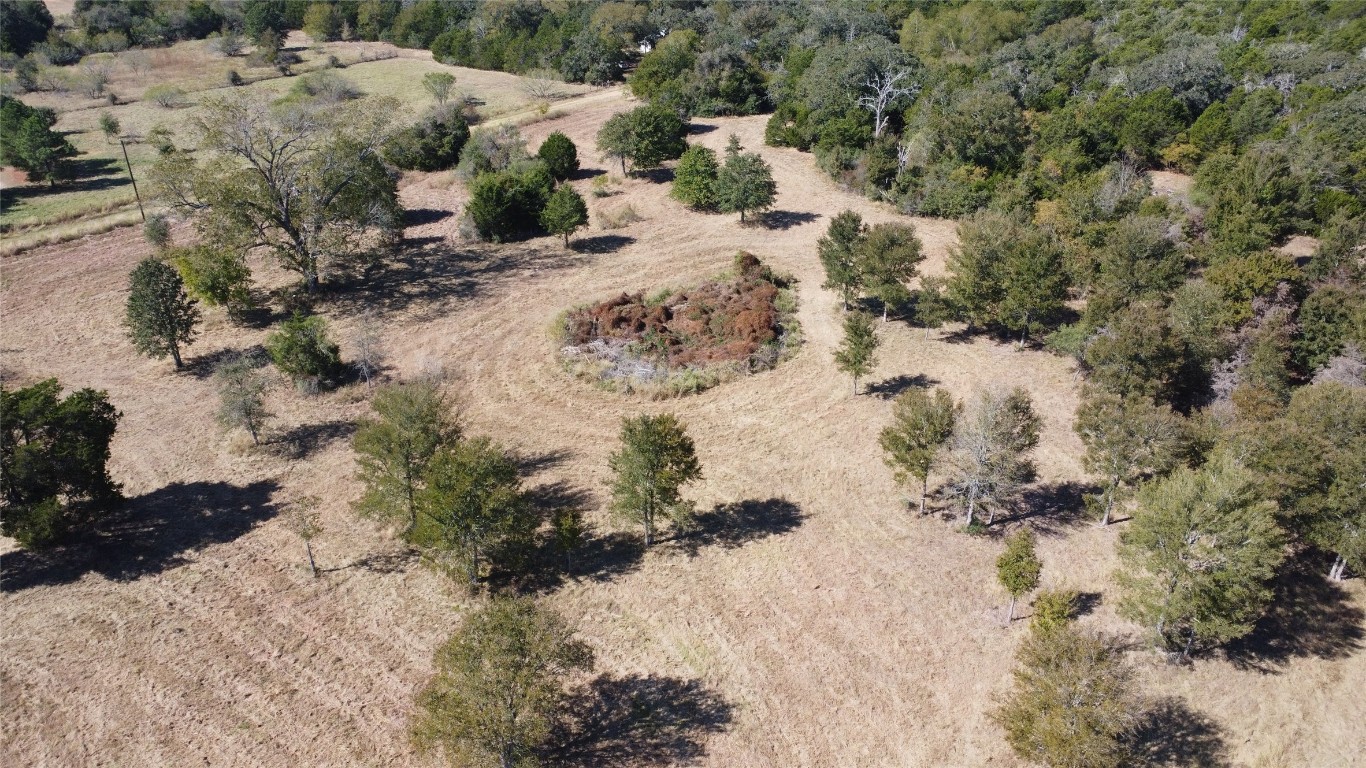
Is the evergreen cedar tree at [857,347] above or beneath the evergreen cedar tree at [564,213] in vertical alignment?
beneath

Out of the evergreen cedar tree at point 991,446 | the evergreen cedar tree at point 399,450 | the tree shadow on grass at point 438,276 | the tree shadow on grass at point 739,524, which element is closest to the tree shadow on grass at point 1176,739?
the evergreen cedar tree at point 991,446

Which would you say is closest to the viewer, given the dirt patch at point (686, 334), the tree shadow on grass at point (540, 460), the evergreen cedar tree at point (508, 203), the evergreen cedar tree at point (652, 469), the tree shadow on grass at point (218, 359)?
the evergreen cedar tree at point (652, 469)

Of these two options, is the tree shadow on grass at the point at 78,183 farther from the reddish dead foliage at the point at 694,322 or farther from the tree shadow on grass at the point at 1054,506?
the tree shadow on grass at the point at 1054,506

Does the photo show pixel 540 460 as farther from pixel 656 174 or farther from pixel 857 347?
pixel 656 174

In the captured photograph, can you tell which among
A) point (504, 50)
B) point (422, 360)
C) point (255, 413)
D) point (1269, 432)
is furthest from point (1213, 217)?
point (504, 50)

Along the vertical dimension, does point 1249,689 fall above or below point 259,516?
below

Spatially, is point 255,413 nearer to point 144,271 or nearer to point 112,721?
point 144,271
